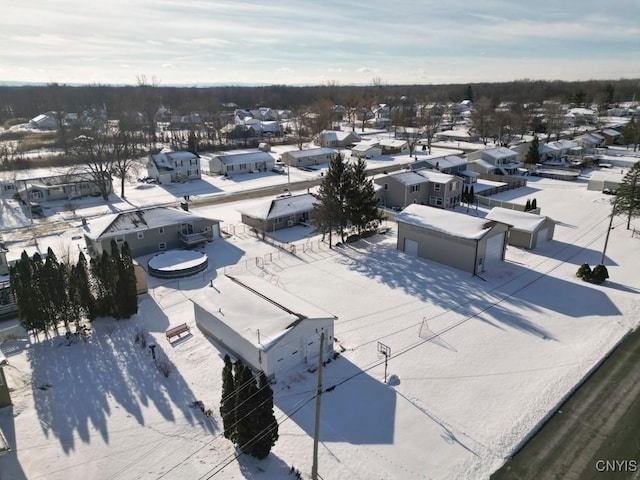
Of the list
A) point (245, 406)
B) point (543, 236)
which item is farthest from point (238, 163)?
point (245, 406)

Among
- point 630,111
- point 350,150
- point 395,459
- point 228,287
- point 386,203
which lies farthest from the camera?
point 630,111

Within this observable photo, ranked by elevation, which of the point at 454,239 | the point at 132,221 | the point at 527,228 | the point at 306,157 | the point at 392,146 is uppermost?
the point at 392,146

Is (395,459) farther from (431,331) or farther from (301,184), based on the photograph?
(301,184)

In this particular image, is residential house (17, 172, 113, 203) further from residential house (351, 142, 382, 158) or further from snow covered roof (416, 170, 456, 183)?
residential house (351, 142, 382, 158)

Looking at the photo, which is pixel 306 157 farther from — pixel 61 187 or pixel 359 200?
pixel 359 200

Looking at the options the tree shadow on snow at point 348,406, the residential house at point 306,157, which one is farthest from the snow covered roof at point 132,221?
the residential house at point 306,157

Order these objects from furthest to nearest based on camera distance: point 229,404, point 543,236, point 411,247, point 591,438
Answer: point 543,236
point 411,247
point 591,438
point 229,404

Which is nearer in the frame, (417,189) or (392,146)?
(417,189)

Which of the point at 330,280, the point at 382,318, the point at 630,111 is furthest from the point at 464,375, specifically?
the point at 630,111
